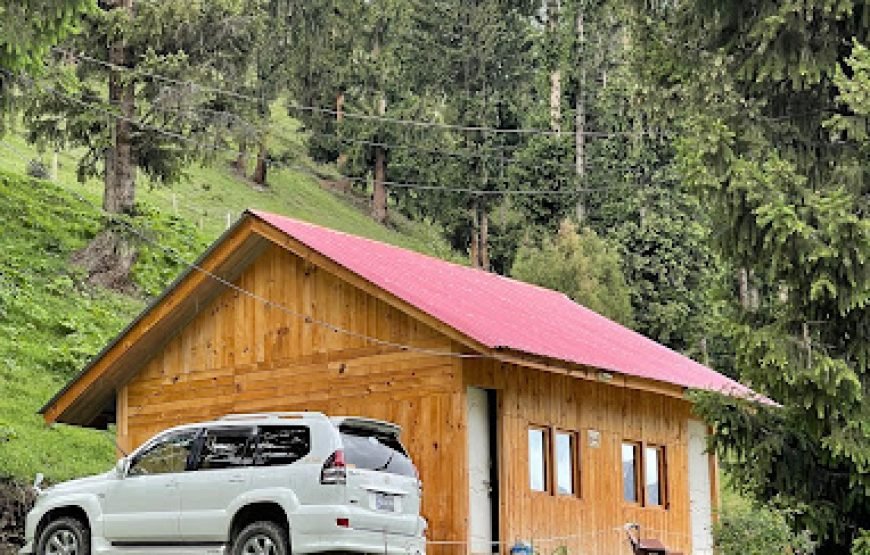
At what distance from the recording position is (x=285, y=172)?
6800 centimetres

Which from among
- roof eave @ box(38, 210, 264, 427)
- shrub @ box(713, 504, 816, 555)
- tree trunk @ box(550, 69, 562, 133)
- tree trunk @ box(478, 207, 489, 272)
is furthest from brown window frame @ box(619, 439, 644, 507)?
tree trunk @ box(550, 69, 562, 133)

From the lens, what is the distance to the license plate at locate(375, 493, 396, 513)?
47.6 feet

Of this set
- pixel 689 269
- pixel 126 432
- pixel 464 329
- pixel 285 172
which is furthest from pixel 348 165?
pixel 464 329

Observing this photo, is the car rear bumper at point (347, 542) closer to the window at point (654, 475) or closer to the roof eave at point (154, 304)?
the roof eave at point (154, 304)

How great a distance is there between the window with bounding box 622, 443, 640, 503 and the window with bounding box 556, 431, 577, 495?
5.24 feet

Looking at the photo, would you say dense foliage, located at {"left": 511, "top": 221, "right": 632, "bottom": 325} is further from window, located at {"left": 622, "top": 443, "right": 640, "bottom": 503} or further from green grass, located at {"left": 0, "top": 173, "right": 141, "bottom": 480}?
window, located at {"left": 622, "top": 443, "right": 640, "bottom": 503}

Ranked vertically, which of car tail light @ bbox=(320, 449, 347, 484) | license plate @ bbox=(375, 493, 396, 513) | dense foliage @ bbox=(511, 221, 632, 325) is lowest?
license plate @ bbox=(375, 493, 396, 513)

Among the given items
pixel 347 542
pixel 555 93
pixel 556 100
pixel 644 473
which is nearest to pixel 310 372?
pixel 644 473

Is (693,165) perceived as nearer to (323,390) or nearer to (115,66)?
(323,390)

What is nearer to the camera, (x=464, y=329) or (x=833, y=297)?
(x=833, y=297)

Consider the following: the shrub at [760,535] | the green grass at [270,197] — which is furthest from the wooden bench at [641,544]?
the green grass at [270,197]

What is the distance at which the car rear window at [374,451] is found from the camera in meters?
14.7

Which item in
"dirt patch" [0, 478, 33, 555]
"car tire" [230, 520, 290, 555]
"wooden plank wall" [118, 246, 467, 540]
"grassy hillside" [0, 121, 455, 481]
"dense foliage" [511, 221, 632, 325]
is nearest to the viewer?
"car tire" [230, 520, 290, 555]

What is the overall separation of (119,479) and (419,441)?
4.62 meters
